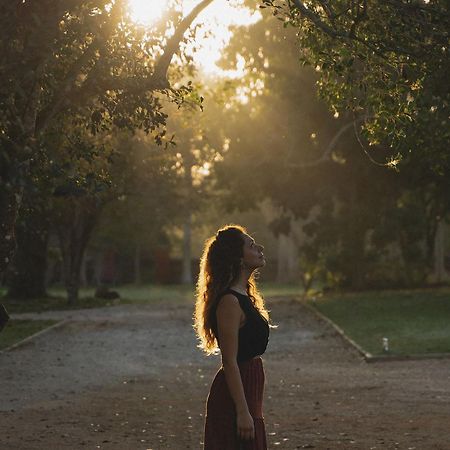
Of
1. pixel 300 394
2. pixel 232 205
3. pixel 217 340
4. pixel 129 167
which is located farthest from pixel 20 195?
pixel 232 205

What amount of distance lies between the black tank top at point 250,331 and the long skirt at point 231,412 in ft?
0.21

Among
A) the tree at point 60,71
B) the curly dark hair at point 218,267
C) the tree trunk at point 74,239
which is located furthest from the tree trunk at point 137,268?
the curly dark hair at point 218,267

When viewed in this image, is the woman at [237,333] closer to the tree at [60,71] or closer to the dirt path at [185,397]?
the tree at [60,71]

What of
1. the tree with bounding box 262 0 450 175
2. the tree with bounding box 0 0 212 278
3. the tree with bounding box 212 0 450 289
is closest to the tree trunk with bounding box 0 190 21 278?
the tree with bounding box 0 0 212 278

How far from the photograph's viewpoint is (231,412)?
5.98 metres

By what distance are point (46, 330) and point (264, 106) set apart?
17251mm

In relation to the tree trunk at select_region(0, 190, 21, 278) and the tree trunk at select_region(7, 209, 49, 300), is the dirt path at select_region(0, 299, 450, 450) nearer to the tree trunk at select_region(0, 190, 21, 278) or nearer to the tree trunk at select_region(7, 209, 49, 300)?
the tree trunk at select_region(0, 190, 21, 278)

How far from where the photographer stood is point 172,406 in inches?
560

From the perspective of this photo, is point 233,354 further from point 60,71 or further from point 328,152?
point 328,152

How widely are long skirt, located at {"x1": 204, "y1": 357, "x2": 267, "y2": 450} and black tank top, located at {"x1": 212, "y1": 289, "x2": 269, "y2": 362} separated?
0.06m

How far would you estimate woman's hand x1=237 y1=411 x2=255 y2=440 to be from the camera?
587 cm

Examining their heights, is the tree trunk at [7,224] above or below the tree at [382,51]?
below

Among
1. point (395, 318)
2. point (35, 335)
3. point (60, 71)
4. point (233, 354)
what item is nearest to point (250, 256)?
point (233, 354)

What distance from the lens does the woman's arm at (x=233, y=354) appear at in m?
5.84
